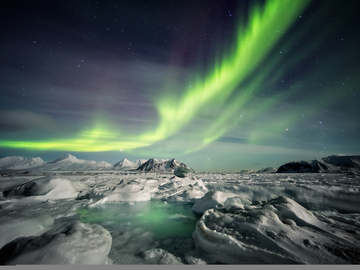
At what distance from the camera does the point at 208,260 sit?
3.15m

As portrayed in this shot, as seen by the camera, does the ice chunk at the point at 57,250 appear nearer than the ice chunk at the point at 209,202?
Yes

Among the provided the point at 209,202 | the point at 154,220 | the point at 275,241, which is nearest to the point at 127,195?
the point at 154,220

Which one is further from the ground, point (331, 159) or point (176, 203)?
point (331, 159)

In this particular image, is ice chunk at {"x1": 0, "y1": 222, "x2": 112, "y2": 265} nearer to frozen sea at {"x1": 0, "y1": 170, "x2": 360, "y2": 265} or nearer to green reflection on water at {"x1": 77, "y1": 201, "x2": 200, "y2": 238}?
frozen sea at {"x1": 0, "y1": 170, "x2": 360, "y2": 265}

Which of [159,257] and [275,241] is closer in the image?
[275,241]

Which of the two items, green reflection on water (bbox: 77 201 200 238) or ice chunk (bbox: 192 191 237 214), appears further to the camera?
ice chunk (bbox: 192 191 237 214)

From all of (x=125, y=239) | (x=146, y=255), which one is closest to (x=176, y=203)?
(x=125, y=239)

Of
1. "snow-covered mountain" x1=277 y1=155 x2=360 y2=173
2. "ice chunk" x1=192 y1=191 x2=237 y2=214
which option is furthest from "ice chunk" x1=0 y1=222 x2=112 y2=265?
"snow-covered mountain" x1=277 y1=155 x2=360 y2=173

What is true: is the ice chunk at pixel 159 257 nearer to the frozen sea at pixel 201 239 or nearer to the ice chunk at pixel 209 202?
the frozen sea at pixel 201 239

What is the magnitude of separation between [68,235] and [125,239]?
5.42 ft

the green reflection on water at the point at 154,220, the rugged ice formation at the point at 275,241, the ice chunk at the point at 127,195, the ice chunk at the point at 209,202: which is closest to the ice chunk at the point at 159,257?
the rugged ice formation at the point at 275,241

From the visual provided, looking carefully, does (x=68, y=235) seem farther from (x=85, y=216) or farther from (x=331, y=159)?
(x=331, y=159)

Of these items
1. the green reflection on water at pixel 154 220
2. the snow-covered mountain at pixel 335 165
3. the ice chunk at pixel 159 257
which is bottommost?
the green reflection on water at pixel 154 220

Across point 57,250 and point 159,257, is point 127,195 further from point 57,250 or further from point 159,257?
point 57,250
